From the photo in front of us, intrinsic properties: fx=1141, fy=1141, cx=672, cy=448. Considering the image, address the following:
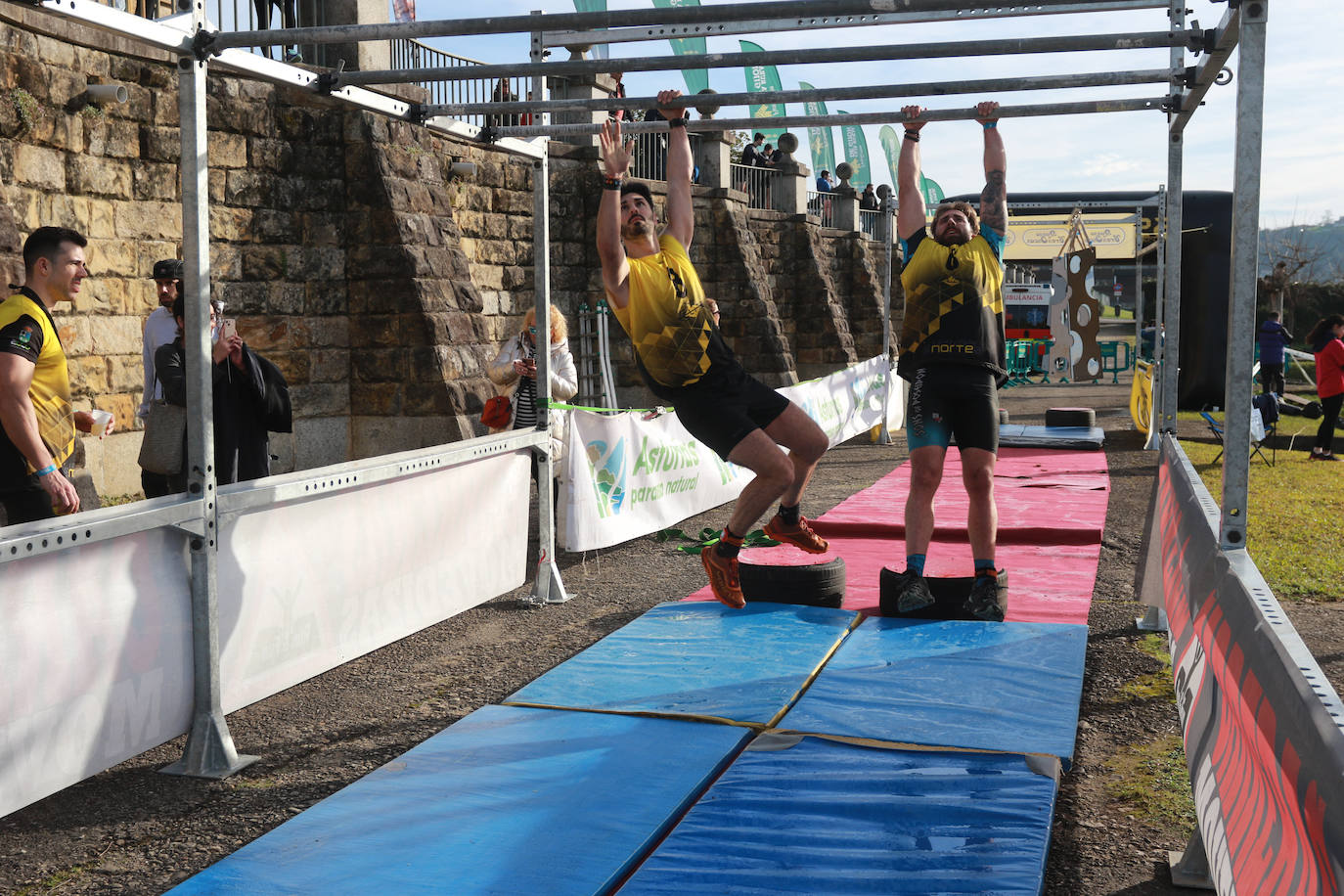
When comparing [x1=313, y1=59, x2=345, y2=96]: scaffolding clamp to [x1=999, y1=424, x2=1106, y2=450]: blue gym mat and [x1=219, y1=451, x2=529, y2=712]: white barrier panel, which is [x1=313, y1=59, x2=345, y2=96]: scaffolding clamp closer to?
[x1=219, y1=451, x2=529, y2=712]: white barrier panel

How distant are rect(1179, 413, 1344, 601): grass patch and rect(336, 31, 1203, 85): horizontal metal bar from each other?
2506 mm

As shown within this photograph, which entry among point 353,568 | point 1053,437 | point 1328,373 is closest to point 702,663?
point 353,568

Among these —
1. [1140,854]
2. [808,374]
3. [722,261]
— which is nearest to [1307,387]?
[808,374]

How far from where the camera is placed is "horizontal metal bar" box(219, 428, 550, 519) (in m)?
4.34

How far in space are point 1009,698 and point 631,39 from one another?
3.66m

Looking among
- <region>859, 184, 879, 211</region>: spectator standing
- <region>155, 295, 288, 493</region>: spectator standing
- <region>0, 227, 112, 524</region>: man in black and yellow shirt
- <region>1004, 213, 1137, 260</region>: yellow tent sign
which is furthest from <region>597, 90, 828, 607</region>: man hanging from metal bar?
<region>859, 184, 879, 211</region>: spectator standing

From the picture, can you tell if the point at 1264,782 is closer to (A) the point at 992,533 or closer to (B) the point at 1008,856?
(B) the point at 1008,856

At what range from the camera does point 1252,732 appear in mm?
2422

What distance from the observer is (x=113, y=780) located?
4.22 metres

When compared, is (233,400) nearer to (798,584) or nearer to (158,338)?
(158,338)

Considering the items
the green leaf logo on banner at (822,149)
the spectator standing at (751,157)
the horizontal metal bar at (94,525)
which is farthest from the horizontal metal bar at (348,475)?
the green leaf logo on banner at (822,149)

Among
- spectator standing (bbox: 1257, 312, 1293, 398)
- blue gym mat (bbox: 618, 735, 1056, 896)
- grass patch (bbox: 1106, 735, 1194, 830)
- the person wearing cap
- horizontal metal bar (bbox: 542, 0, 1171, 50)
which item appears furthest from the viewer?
spectator standing (bbox: 1257, 312, 1293, 398)

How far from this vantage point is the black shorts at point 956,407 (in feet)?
19.4

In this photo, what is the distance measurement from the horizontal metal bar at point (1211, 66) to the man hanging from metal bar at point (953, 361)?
958 millimetres
